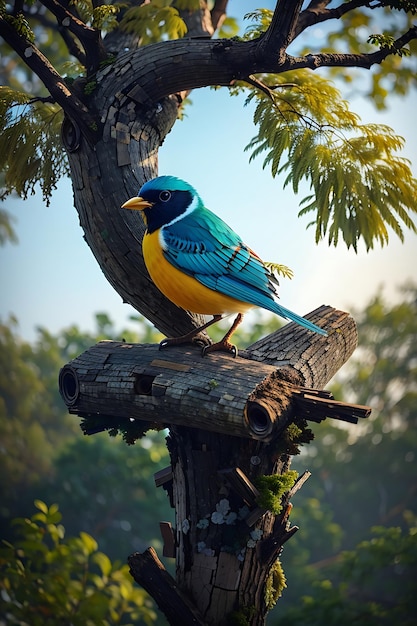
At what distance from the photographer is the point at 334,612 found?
7.11 m

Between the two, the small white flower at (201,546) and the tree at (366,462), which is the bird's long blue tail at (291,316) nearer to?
the small white flower at (201,546)

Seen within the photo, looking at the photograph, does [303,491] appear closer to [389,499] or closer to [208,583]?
[389,499]

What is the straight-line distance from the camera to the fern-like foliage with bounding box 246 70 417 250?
165 inches

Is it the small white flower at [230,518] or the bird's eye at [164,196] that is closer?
the small white flower at [230,518]

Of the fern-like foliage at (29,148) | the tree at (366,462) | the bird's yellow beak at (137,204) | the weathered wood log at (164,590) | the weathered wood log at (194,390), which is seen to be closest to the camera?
the weathered wood log at (194,390)

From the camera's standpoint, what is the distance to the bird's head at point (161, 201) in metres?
3.70

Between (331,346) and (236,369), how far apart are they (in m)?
0.79

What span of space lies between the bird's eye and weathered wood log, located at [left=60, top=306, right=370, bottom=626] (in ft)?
2.51

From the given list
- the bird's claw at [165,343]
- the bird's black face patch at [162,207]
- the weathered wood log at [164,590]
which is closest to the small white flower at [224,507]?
the weathered wood log at [164,590]

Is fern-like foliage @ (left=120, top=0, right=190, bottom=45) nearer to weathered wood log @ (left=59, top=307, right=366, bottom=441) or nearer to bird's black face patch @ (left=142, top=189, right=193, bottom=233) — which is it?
bird's black face patch @ (left=142, top=189, right=193, bottom=233)

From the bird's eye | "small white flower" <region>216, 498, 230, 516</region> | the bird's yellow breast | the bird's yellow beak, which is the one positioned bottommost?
"small white flower" <region>216, 498, 230, 516</region>

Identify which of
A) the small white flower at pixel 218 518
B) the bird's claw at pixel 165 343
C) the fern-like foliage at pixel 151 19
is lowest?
the small white flower at pixel 218 518

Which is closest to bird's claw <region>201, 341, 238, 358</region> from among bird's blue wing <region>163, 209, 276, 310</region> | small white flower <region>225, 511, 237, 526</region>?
bird's blue wing <region>163, 209, 276, 310</region>

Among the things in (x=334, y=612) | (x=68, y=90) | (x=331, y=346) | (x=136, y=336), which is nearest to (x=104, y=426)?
(x=331, y=346)
